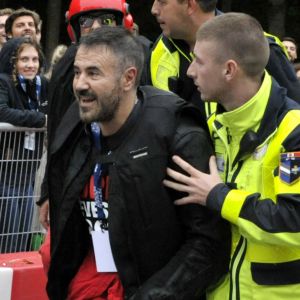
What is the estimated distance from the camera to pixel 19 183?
6.13 meters

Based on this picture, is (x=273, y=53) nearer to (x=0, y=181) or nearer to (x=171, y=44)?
(x=171, y=44)

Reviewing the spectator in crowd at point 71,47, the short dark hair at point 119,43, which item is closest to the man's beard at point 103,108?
the short dark hair at point 119,43

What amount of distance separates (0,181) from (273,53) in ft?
10.1

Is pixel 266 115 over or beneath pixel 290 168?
over

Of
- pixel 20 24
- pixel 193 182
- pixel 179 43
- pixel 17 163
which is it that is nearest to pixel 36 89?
pixel 17 163

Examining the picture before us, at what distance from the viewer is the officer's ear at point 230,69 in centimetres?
302

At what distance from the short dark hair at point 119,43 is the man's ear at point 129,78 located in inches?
0.7

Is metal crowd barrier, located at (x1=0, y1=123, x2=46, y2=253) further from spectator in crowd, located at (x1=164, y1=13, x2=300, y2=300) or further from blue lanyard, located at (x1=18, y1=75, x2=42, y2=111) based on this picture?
spectator in crowd, located at (x1=164, y1=13, x2=300, y2=300)

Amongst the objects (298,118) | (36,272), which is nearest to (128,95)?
(298,118)

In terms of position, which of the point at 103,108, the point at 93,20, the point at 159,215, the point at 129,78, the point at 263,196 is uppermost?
the point at 93,20

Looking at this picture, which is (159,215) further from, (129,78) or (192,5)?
(192,5)

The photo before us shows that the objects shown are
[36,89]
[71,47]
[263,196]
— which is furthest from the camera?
[36,89]

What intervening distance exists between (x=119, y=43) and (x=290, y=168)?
2.85ft

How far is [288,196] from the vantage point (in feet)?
9.20
